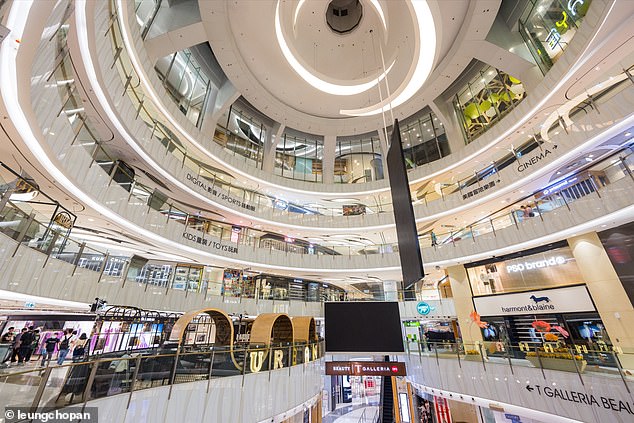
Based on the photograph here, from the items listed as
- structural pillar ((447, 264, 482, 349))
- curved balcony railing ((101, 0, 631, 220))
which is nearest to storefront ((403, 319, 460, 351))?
structural pillar ((447, 264, 482, 349))

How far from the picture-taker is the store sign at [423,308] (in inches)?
607

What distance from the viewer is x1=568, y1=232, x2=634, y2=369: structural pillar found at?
873cm

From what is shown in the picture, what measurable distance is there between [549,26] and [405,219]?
13009 mm

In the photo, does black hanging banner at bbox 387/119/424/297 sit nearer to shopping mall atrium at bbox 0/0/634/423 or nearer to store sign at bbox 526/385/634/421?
shopping mall atrium at bbox 0/0/634/423

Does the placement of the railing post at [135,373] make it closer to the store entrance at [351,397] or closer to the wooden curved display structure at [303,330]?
the wooden curved display structure at [303,330]

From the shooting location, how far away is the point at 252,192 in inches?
645

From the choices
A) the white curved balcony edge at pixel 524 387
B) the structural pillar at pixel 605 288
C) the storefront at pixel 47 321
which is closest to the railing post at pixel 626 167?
Result: the structural pillar at pixel 605 288

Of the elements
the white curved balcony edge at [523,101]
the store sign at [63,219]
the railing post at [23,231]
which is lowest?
the railing post at [23,231]

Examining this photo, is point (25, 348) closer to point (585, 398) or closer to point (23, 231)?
point (23, 231)

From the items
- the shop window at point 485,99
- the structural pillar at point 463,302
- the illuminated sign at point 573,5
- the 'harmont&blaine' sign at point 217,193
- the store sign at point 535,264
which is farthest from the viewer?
the shop window at point 485,99

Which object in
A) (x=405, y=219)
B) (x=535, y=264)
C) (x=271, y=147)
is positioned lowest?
(x=405, y=219)

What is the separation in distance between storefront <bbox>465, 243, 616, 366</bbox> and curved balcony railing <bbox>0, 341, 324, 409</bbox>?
808cm

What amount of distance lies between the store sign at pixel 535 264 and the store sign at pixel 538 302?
1.02 meters

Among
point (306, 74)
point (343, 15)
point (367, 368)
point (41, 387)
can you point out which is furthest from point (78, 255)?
point (343, 15)
